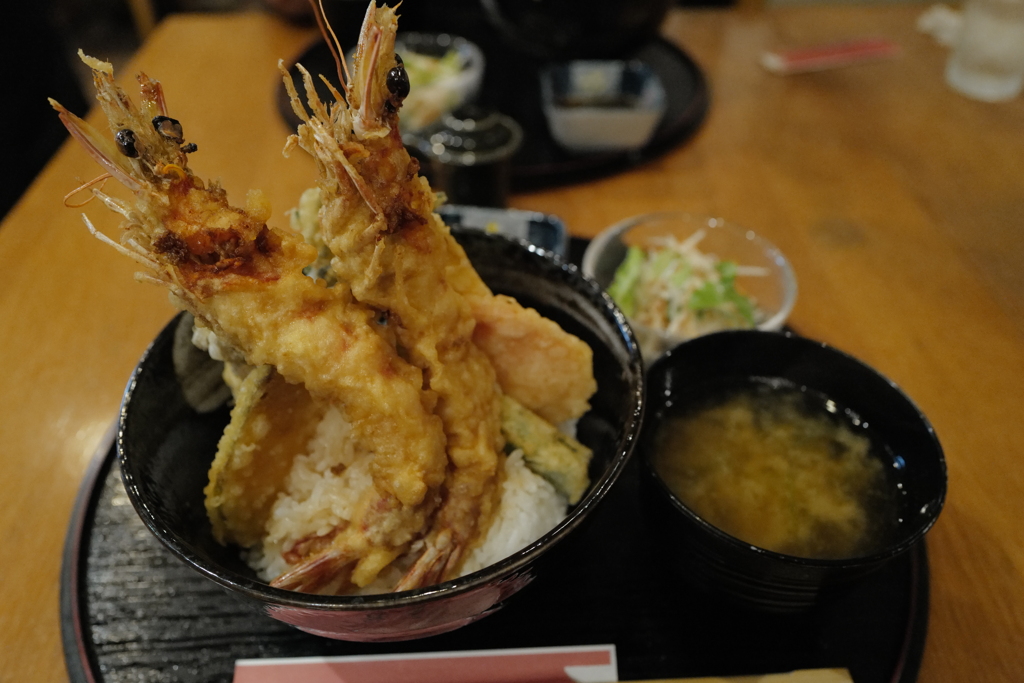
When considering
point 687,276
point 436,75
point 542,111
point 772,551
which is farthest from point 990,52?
point 772,551

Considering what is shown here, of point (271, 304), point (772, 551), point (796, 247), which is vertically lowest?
point (796, 247)

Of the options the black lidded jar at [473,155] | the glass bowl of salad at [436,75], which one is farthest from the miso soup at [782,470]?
the glass bowl of salad at [436,75]

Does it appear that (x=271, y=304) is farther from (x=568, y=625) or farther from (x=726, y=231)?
(x=726, y=231)

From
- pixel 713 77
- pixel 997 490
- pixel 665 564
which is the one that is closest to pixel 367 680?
pixel 665 564

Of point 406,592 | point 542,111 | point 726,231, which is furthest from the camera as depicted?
point 542,111

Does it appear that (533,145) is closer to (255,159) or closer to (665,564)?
(255,159)

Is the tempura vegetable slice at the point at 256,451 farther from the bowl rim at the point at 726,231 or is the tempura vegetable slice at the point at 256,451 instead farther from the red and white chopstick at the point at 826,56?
the red and white chopstick at the point at 826,56
